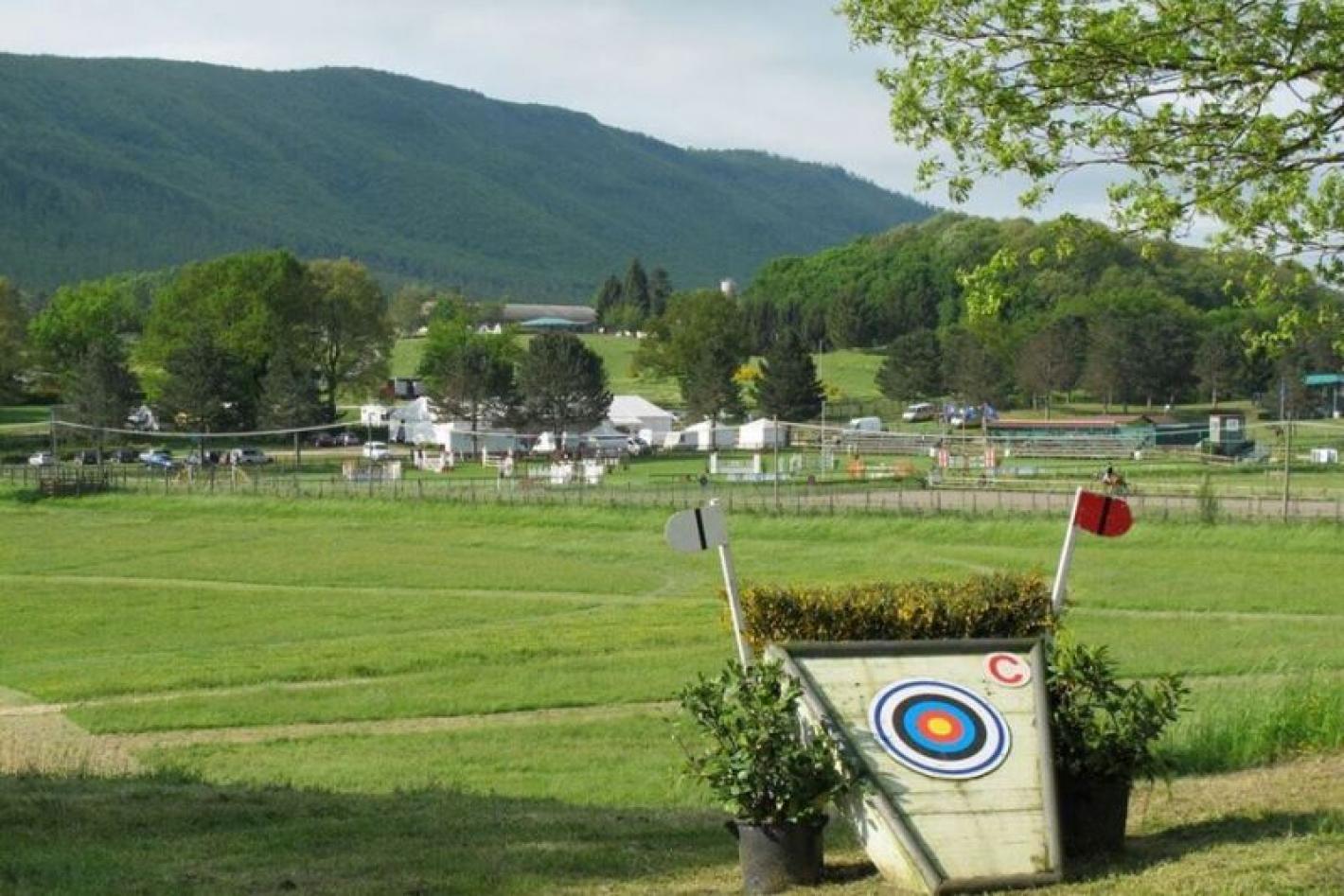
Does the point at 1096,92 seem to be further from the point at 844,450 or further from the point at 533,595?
the point at 844,450

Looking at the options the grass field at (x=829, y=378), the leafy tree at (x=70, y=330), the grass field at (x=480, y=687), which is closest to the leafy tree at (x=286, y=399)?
the leafy tree at (x=70, y=330)

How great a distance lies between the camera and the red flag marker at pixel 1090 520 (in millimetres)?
12055

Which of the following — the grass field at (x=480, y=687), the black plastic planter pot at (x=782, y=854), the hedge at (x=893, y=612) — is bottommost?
the grass field at (x=480, y=687)

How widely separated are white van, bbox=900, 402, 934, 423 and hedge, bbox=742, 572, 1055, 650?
129259 millimetres

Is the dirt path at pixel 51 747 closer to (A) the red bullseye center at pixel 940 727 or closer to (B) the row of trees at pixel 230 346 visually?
(A) the red bullseye center at pixel 940 727

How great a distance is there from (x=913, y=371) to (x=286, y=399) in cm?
5119

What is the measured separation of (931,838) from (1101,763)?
1.43 metres

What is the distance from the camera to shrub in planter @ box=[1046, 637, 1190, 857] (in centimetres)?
1108

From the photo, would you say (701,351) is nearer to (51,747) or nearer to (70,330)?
(70,330)

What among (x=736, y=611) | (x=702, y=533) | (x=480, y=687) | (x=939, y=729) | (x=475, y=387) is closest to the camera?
(x=939, y=729)

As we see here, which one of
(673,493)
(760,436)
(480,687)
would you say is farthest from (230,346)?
(480,687)

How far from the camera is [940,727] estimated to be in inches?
424

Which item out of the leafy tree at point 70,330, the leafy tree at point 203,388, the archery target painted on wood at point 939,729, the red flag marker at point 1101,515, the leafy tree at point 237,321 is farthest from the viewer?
the leafy tree at point 70,330

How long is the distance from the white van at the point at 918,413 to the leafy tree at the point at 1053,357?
300 inches
